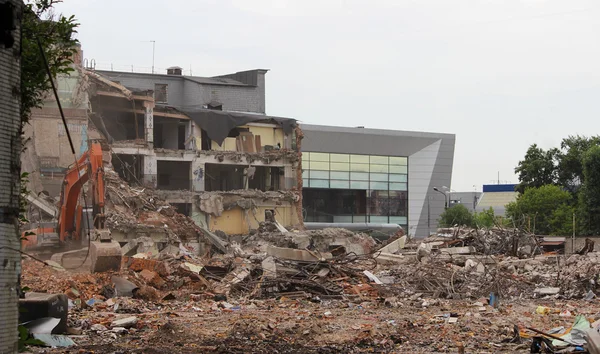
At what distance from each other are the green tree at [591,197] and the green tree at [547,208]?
4285 mm

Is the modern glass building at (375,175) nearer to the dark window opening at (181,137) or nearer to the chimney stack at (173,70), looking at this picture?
the chimney stack at (173,70)

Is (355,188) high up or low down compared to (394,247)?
up

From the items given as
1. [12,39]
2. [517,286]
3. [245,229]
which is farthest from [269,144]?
[12,39]

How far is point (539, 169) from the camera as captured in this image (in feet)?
190

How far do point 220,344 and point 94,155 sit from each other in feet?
34.8

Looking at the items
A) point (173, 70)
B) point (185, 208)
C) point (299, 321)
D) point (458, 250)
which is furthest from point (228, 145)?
point (299, 321)

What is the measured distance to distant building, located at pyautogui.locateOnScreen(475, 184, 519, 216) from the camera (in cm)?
9081

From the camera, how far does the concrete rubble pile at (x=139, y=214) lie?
3047 centimetres

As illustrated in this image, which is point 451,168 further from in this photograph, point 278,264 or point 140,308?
point 140,308

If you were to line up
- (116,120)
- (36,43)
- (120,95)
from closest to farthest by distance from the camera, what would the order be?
1. (36,43)
2. (120,95)
3. (116,120)

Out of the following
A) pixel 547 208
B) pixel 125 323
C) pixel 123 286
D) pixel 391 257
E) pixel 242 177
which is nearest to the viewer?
pixel 125 323

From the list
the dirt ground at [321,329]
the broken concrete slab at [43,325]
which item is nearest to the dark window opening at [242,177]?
the dirt ground at [321,329]

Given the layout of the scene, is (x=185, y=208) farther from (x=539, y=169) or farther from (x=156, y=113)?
(x=539, y=169)

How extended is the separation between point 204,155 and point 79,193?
22.8 m
